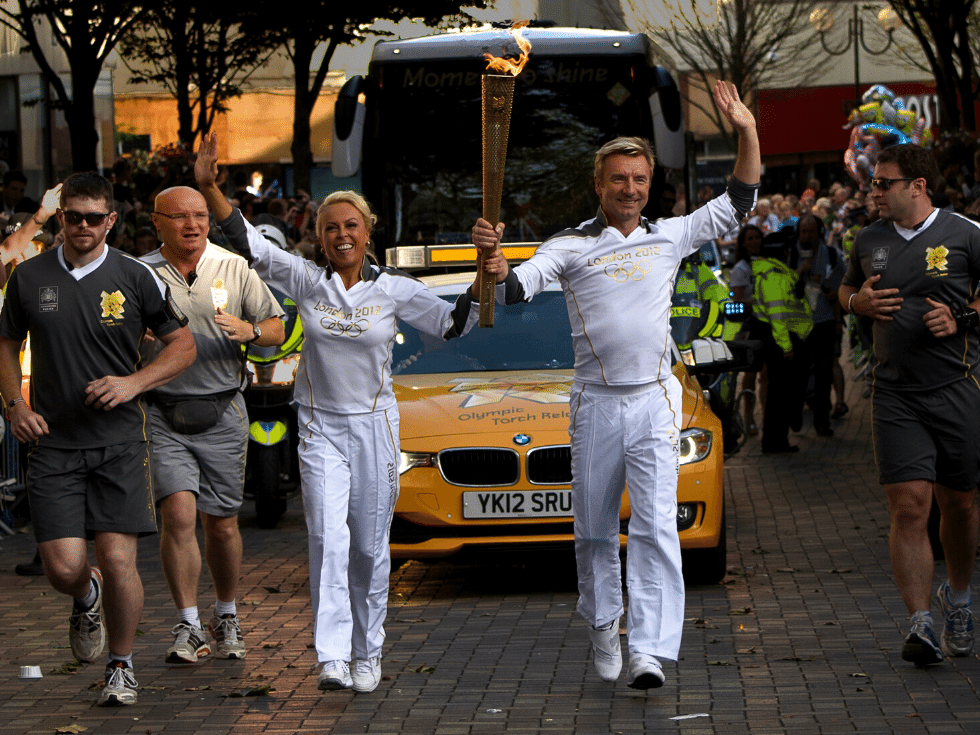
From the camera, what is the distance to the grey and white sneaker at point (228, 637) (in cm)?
704

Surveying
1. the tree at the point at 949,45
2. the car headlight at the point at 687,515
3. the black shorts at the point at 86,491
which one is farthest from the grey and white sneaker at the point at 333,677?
the tree at the point at 949,45

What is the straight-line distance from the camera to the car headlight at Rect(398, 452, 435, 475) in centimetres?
816

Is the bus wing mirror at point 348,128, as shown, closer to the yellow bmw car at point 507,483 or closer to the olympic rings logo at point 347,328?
the yellow bmw car at point 507,483

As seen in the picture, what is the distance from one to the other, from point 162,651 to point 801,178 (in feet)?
168

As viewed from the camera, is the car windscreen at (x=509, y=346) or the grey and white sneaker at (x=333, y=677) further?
the car windscreen at (x=509, y=346)

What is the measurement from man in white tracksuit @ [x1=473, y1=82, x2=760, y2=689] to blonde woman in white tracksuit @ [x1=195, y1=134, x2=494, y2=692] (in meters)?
0.57

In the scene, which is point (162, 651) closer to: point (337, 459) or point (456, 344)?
point (337, 459)

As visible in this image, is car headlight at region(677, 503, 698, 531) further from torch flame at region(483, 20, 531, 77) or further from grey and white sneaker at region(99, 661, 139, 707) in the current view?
torch flame at region(483, 20, 531, 77)

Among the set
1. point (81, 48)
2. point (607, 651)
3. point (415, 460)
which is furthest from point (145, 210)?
point (607, 651)

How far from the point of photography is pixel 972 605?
758 centimetres

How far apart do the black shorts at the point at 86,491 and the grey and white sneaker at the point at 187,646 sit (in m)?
0.92

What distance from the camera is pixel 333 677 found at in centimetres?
619

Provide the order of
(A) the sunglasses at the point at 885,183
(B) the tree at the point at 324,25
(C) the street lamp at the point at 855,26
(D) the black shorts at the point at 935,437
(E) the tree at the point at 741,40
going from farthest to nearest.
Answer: (E) the tree at the point at 741,40
(C) the street lamp at the point at 855,26
(B) the tree at the point at 324,25
(A) the sunglasses at the point at 885,183
(D) the black shorts at the point at 935,437

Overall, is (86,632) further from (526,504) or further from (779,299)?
(779,299)
